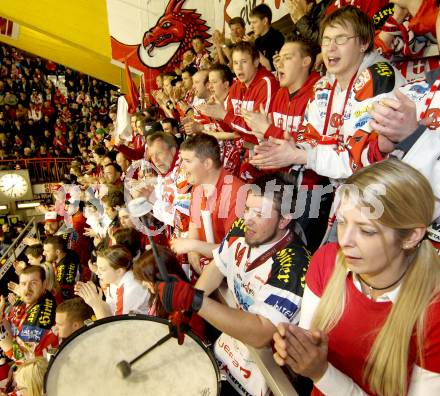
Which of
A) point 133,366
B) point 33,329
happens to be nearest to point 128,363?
point 133,366

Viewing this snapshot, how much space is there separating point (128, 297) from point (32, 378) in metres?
0.73

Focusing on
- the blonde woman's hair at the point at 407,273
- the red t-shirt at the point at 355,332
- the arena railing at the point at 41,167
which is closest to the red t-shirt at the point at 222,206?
the red t-shirt at the point at 355,332

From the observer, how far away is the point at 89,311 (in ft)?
9.16

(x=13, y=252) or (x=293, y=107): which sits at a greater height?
(x=293, y=107)

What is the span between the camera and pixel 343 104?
1882mm

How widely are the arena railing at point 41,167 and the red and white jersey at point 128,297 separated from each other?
11.1m

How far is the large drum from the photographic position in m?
1.39

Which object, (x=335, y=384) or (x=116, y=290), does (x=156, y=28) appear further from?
(x=335, y=384)

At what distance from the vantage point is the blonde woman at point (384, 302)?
41.1 inches

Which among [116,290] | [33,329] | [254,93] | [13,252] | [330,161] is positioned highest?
[254,93]

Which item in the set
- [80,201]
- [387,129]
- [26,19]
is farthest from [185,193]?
[26,19]

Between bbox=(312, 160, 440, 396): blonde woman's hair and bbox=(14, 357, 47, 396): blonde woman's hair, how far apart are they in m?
1.92

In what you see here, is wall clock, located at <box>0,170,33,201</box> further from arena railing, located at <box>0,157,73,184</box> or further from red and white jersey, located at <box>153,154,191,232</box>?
red and white jersey, located at <box>153,154,191,232</box>

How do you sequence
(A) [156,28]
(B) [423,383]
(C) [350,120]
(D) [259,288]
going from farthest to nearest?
(A) [156,28] < (C) [350,120] < (D) [259,288] < (B) [423,383]
